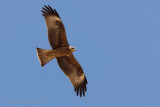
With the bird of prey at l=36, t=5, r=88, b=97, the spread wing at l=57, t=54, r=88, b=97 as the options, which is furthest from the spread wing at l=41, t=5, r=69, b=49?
the spread wing at l=57, t=54, r=88, b=97

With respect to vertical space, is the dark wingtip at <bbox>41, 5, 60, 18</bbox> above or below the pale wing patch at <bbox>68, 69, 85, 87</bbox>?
above

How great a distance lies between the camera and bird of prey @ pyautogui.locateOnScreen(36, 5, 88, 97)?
10945 millimetres

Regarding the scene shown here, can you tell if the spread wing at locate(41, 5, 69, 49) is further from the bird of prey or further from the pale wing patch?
the pale wing patch

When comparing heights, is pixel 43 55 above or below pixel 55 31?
below

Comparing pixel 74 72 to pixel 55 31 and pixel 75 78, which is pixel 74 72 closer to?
pixel 75 78

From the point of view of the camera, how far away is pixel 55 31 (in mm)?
10938

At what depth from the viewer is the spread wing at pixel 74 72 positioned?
442 inches

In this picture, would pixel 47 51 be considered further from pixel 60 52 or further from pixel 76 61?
pixel 76 61

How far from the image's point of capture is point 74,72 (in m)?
11.5

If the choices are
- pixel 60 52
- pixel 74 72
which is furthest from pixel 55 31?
pixel 74 72

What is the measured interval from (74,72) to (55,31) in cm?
205

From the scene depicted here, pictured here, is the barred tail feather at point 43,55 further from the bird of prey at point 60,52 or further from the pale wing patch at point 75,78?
the pale wing patch at point 75,78

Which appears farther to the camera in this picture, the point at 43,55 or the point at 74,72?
the point at 74,72

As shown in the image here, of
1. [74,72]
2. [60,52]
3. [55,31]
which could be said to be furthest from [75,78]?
[55,31]
